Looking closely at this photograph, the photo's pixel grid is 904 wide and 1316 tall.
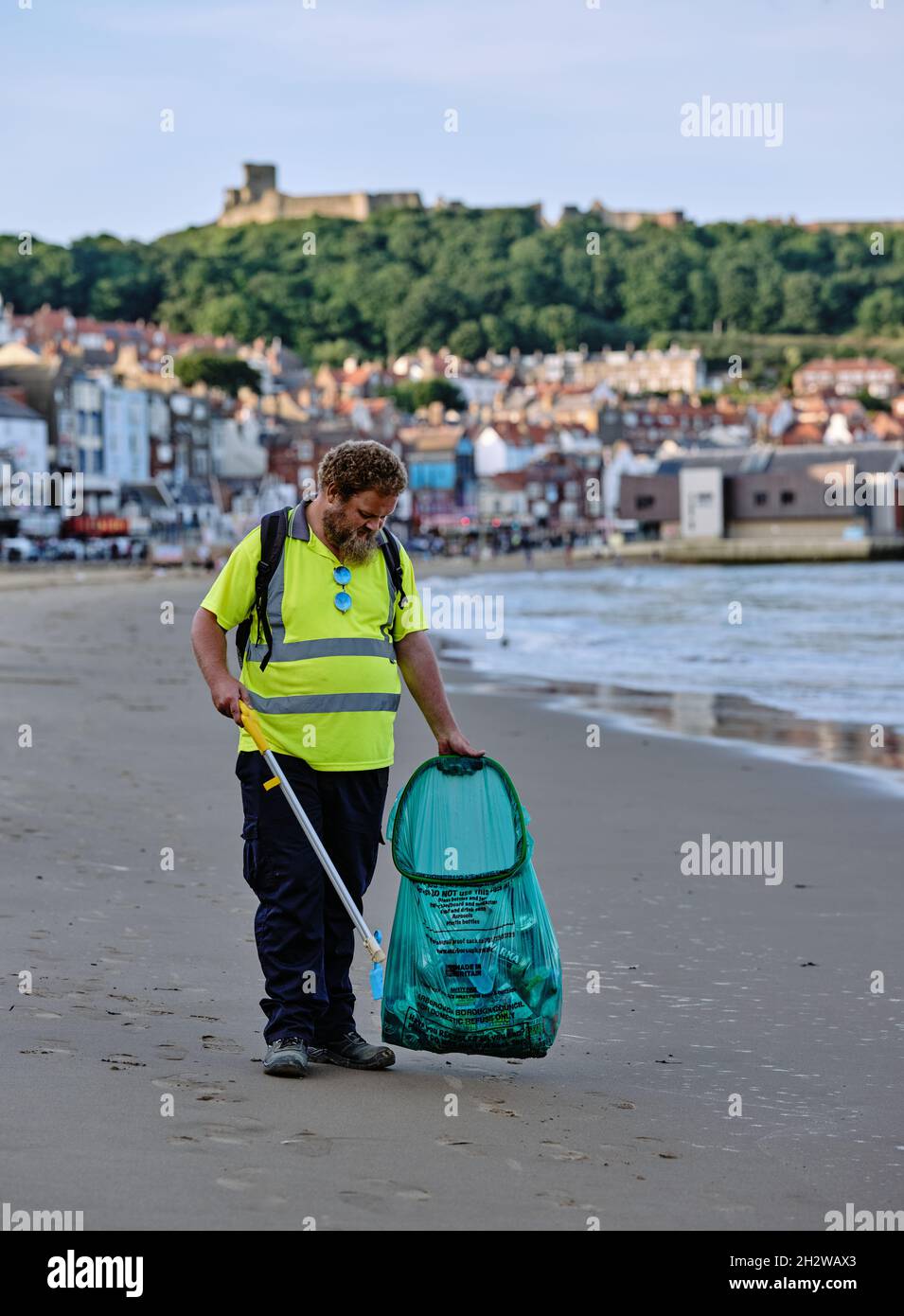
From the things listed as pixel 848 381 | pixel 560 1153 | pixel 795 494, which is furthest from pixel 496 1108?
pixel 848 381

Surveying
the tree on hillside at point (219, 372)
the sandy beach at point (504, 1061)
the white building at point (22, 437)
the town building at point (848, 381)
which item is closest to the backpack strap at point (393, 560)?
the sandy beach at point (504, 1061)

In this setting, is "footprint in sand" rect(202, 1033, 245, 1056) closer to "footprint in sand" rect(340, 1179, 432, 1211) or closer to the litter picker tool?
the litter picker tool

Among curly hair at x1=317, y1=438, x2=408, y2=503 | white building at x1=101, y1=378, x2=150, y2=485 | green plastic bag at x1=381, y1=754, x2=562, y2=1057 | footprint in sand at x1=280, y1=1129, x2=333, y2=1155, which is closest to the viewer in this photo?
footprint in sand at x1=280, y1=1129, x2=333, y2=1155

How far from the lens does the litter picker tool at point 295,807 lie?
178 inches

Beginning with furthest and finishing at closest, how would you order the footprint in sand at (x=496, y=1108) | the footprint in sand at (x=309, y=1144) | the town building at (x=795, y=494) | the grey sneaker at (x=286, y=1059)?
the town building at (x=795, y=494), the grey sneaker at (x=286, y=1059), the footprint in sand at (x=496, y=1108), the footprint in sand at (x=309, y=1144)

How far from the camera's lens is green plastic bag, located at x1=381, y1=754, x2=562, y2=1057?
4676 mm

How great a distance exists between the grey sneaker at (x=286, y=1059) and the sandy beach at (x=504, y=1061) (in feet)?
0.14

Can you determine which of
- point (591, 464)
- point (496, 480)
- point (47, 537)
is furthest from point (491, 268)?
point (47, 537)

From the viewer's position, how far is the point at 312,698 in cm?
463

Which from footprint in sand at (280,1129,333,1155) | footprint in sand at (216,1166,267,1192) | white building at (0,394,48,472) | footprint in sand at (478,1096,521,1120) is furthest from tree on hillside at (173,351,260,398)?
footprint in sand at (216,1166,267,1192)

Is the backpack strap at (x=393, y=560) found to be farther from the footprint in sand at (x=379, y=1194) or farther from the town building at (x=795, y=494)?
the town building at (x=795, y=494)

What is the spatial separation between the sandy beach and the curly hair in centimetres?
146
